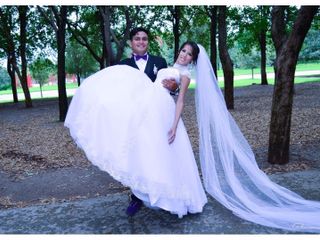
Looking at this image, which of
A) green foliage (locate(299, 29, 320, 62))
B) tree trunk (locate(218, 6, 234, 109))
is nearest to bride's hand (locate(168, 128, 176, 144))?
tree trunk (locate(218, 6, 234, 109))

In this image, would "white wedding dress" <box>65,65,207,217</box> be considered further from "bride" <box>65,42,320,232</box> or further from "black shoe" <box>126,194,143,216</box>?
"black shoe" <box>126,194,143,216</box>

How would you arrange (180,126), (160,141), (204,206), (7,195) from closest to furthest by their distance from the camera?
(160,141) < (180,126) < (204,206) < (7,195)

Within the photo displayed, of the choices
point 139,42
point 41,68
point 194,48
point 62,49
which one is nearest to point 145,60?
point 139,42

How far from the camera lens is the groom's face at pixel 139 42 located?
171 inches

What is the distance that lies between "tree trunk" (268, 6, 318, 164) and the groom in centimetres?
279

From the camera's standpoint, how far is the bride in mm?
3945

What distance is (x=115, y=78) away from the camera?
165 inches

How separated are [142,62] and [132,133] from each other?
40.0 inches

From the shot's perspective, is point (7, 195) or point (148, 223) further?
point (7, 195)

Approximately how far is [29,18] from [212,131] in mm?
24854

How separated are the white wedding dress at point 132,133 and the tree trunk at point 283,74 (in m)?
3.04

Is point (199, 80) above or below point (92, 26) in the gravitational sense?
below

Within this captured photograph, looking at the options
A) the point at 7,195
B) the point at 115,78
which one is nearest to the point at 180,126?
the point at 115,78

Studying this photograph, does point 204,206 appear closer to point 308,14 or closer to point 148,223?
point 148,223
